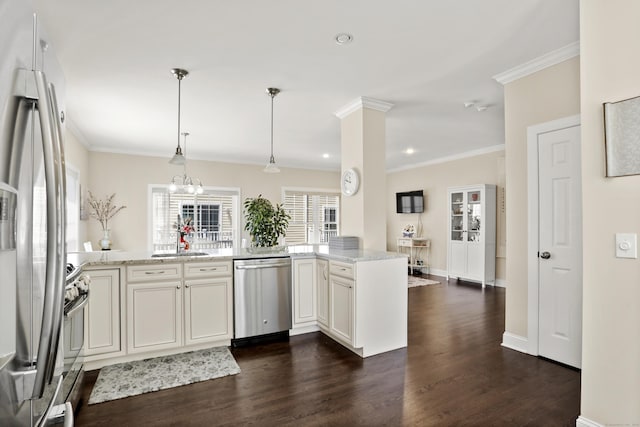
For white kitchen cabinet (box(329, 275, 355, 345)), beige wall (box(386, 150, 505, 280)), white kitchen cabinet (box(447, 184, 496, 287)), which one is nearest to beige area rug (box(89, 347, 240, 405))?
white kitchen cabinet (box(329, 275, 355, 345))

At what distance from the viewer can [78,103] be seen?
3.90 meters

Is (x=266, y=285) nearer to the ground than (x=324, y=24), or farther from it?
nearer to the ground

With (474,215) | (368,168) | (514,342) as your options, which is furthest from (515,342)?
(474,215)

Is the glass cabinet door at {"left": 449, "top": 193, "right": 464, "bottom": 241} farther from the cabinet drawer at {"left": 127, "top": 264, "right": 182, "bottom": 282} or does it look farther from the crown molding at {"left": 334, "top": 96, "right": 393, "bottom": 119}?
the cabinet drawer at {"left": 127, "top": 264, "right": 182, "bottom": 282}

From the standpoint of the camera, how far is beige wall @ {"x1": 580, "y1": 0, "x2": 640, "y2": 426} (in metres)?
1.70

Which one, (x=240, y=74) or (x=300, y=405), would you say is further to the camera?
(x=240, y=74)

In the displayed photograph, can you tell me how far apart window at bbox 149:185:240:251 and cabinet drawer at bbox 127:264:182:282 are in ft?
13.0

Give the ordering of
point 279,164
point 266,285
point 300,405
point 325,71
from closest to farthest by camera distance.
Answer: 1. point 300,405
2. point 325,71
3. point 266,285
4. point 279,164

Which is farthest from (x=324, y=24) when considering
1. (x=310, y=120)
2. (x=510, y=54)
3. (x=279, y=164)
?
(x=279, y=164)

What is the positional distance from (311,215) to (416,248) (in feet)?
8.98

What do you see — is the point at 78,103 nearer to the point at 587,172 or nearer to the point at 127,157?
the point at 127,157

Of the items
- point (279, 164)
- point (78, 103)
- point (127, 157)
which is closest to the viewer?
point (78, 103)

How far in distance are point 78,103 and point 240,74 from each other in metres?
2.26

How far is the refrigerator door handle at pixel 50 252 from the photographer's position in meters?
0.77
